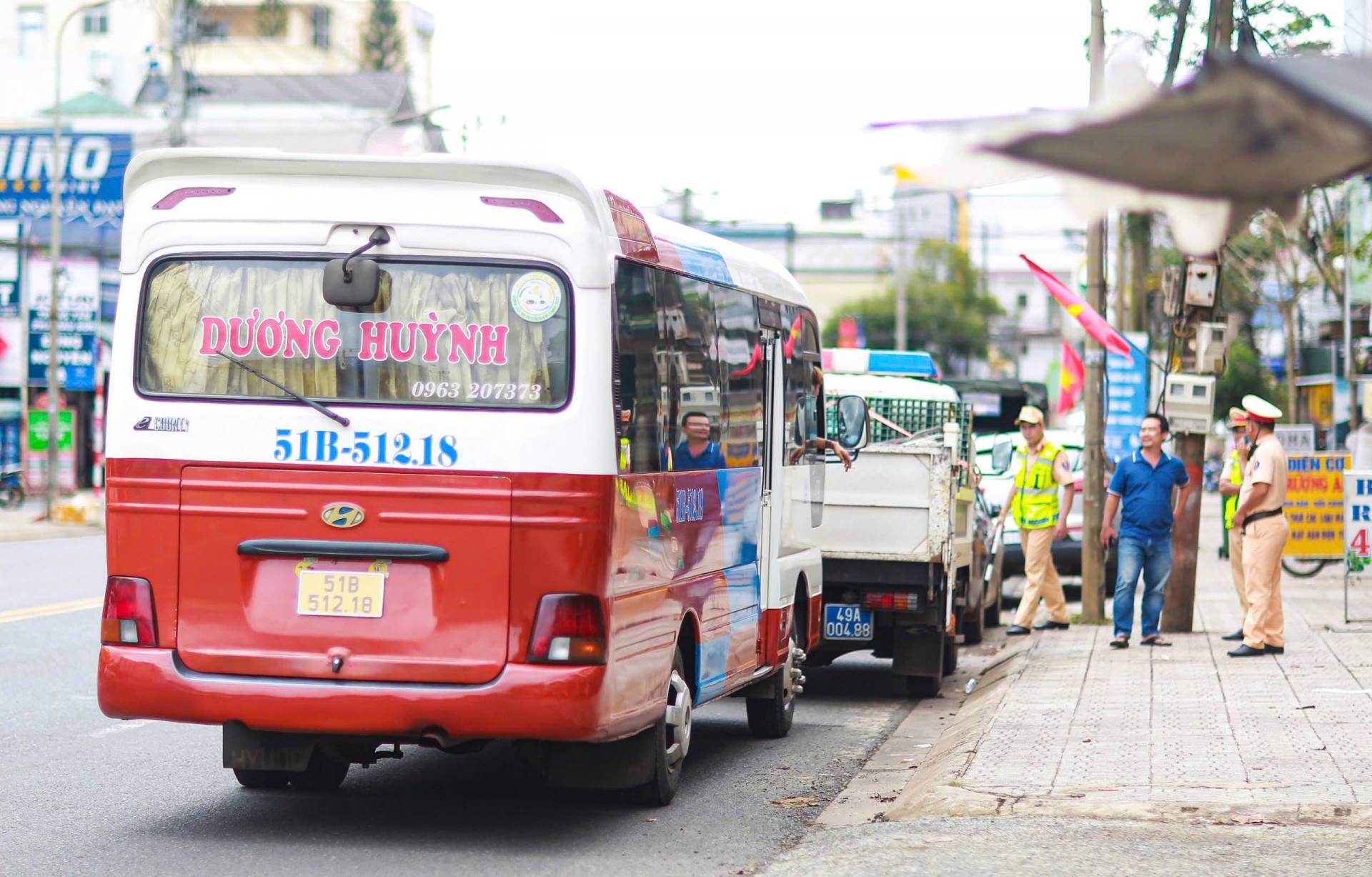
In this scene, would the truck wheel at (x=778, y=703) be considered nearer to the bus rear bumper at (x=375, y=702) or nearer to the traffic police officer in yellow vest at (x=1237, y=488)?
the bus rear bumper at (x=375, y=702)

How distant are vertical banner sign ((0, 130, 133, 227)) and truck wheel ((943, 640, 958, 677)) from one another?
34.0m

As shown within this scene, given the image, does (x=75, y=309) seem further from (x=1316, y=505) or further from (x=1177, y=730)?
(x=1177, y=730)

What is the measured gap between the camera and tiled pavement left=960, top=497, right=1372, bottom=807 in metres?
8.12

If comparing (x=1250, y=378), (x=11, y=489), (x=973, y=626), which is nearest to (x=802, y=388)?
(x=973, y=626)

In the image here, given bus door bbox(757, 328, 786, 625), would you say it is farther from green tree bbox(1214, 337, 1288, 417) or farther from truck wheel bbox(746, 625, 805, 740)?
green tree bbox(1214, 337, 1288, 417)

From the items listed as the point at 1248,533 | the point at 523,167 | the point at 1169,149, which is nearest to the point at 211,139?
the point at 1248,533

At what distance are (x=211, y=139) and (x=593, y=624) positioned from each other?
60466 mm

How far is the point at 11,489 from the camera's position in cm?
4166

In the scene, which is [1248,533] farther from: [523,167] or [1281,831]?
[523,167]

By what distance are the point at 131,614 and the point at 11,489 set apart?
121 ft

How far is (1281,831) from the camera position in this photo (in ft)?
23.8

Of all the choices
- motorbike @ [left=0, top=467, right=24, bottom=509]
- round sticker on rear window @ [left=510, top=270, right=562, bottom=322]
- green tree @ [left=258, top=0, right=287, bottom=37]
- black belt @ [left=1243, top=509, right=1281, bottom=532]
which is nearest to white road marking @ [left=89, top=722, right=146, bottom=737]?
round sticker on rear window @ [left=510, top=270, right=562, bottom=322]

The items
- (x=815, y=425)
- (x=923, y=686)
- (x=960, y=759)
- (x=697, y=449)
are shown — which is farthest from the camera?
(x=923, y=686)

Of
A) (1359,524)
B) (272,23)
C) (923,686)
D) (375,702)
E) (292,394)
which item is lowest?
(923,686)
